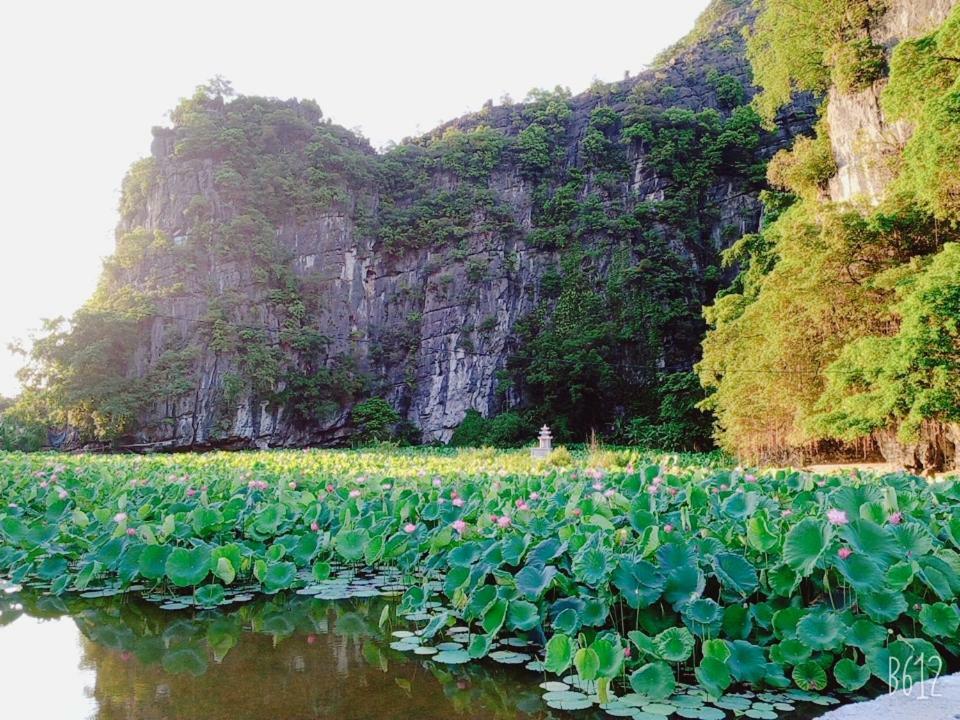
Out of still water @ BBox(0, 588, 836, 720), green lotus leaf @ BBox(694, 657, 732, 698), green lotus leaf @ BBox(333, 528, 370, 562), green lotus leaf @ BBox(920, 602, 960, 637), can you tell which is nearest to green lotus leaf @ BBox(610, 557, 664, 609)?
green lotus leaf @ BBox(694, 657, 732, 698)

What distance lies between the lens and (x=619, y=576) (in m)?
2.25

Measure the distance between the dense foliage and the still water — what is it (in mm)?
7597

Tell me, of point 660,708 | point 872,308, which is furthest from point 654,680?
point 872,308

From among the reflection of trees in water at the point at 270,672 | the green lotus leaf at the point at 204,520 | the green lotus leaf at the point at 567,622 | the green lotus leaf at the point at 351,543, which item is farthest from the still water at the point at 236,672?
the green lotus leaf at the point at 204,520

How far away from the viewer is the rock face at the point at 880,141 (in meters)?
9.79

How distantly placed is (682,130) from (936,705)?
28035 mm

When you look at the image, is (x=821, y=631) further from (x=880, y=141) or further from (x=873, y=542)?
Answer: (x=880, y=141)

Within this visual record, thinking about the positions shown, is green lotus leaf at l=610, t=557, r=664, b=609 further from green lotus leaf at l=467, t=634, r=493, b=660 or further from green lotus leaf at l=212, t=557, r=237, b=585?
green lotus leaf at l=212, t=557, r=237, b=585

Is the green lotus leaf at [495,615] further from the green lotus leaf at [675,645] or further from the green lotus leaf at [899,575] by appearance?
the green lotus leaf at [899,575]

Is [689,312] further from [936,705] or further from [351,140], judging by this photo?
[936,705]

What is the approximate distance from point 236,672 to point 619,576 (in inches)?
53.5

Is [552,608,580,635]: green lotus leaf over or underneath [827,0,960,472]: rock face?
underneath

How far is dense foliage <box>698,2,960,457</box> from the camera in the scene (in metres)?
7.96

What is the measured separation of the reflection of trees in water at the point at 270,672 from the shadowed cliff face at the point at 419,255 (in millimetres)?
20591
